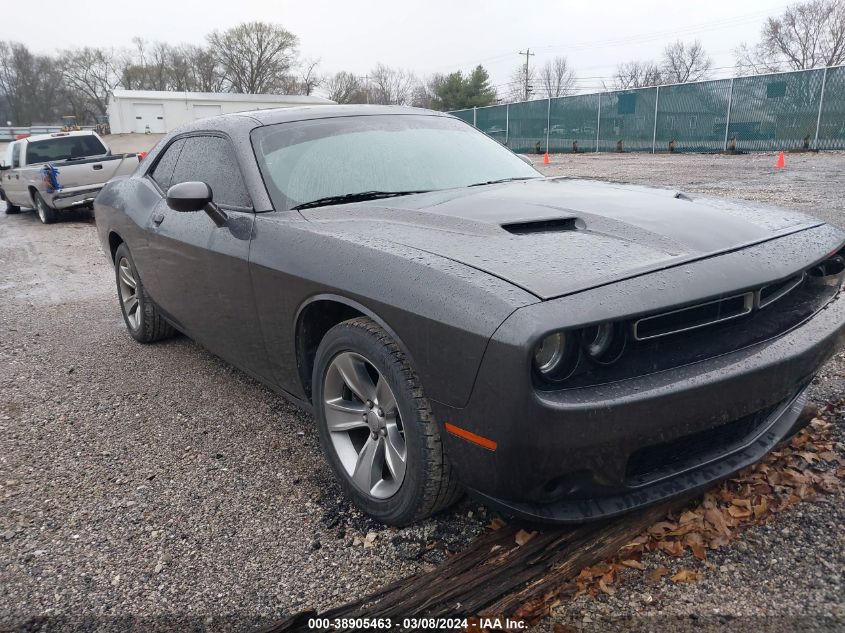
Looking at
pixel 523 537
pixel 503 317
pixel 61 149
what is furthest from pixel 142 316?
pixel 61 149

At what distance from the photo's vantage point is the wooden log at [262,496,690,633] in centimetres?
201

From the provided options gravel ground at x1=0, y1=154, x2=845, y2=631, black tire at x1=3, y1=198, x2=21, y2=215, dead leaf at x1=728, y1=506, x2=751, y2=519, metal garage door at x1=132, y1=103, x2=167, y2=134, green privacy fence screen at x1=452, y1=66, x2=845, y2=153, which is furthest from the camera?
metal garage door at x1=132, y1=103, x2=167, y2=134

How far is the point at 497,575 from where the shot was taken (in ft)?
6.96

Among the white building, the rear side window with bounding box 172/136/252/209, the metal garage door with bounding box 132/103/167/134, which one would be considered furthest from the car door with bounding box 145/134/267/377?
the metal garage door with bounding box 132/103/167/134

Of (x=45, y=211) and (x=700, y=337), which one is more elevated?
(x=700, y=337)

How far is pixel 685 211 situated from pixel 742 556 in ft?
4.26

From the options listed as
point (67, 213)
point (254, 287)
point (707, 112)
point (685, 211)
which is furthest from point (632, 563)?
point (707, 112)

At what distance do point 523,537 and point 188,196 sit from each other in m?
2.02

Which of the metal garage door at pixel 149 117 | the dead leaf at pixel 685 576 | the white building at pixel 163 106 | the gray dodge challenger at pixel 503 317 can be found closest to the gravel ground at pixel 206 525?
the dead leaf at pixel 685 576

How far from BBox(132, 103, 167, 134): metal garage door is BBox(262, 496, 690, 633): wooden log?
60.4 metres

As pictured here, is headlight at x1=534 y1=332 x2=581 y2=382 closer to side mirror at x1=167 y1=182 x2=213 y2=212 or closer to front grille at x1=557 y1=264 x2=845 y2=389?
front grille at x1=557 y1=264 x2=845 y2=389

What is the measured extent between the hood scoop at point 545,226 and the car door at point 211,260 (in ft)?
3.93

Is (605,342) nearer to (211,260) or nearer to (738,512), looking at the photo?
(738,512)

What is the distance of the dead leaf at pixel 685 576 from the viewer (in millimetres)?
2088
